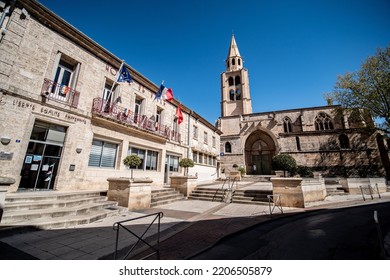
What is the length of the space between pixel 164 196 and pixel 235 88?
35283 mm

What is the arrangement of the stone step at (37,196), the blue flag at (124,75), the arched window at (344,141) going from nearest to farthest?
the stone step at (37,196)
the blue flag at (124,75)
the arched window at (344,141)

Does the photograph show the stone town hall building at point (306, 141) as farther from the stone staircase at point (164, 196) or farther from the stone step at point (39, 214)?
the stone step at point (39, 214)

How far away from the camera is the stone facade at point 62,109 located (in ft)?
20.7

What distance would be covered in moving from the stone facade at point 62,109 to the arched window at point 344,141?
1159 inches

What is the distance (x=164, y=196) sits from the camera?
9570 millimetres

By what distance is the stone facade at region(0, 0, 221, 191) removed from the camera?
631cm

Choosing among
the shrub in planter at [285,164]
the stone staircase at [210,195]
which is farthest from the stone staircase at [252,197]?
the shrub in planter at [285,164]

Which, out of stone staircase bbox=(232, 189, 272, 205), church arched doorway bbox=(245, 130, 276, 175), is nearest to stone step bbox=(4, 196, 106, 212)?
stone staircase bbox=(232, 189, 272, 205)

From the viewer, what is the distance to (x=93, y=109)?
349 inches

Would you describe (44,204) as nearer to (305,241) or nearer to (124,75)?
(124,75)

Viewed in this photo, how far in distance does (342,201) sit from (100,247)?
1169cm
